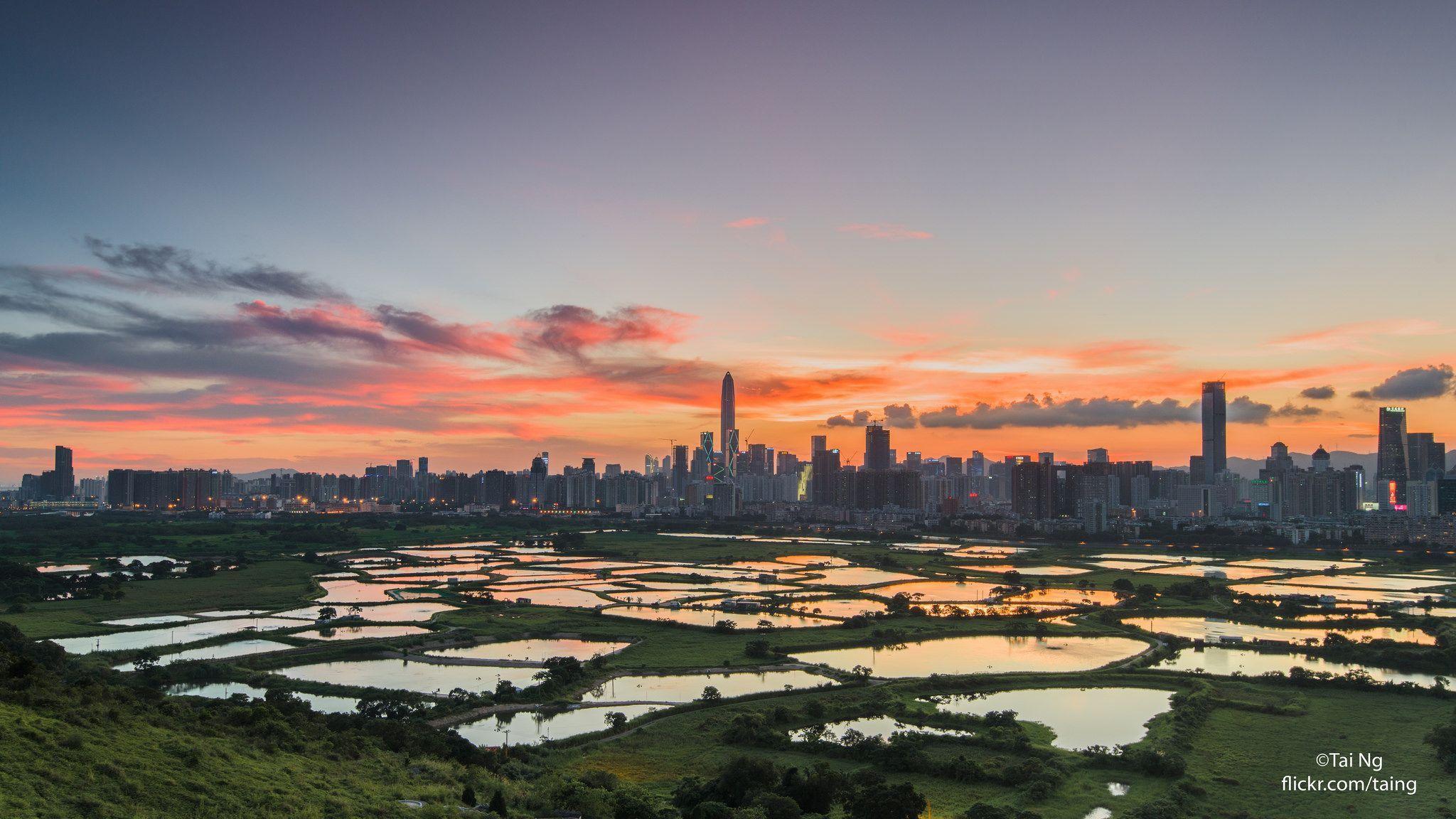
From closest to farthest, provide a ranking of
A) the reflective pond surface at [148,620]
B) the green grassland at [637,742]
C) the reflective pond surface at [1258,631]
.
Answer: the green grassland at [637,742]
the reflective pond surface at [1258,631]
the reflective pond surface at [148,620]

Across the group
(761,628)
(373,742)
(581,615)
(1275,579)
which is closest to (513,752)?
(373,742)

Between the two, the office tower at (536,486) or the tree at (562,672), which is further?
the office tower at (536,486)

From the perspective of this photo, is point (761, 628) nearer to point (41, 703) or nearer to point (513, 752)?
point (513, 752)

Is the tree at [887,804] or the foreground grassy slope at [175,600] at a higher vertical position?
the tree at [887,804]

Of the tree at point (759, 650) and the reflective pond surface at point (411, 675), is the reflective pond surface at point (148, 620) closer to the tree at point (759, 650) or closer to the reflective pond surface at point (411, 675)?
the reflective pond surface at point (411, 675)

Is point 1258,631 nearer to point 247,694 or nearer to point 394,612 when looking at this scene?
point 394,612

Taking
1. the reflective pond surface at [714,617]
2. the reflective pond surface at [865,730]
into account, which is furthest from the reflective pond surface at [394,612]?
the reflective pond surface at [865,730]

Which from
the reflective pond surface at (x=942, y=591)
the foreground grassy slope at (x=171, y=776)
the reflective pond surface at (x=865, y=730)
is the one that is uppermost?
the foreground grassy slope at (x=171, y=776)
